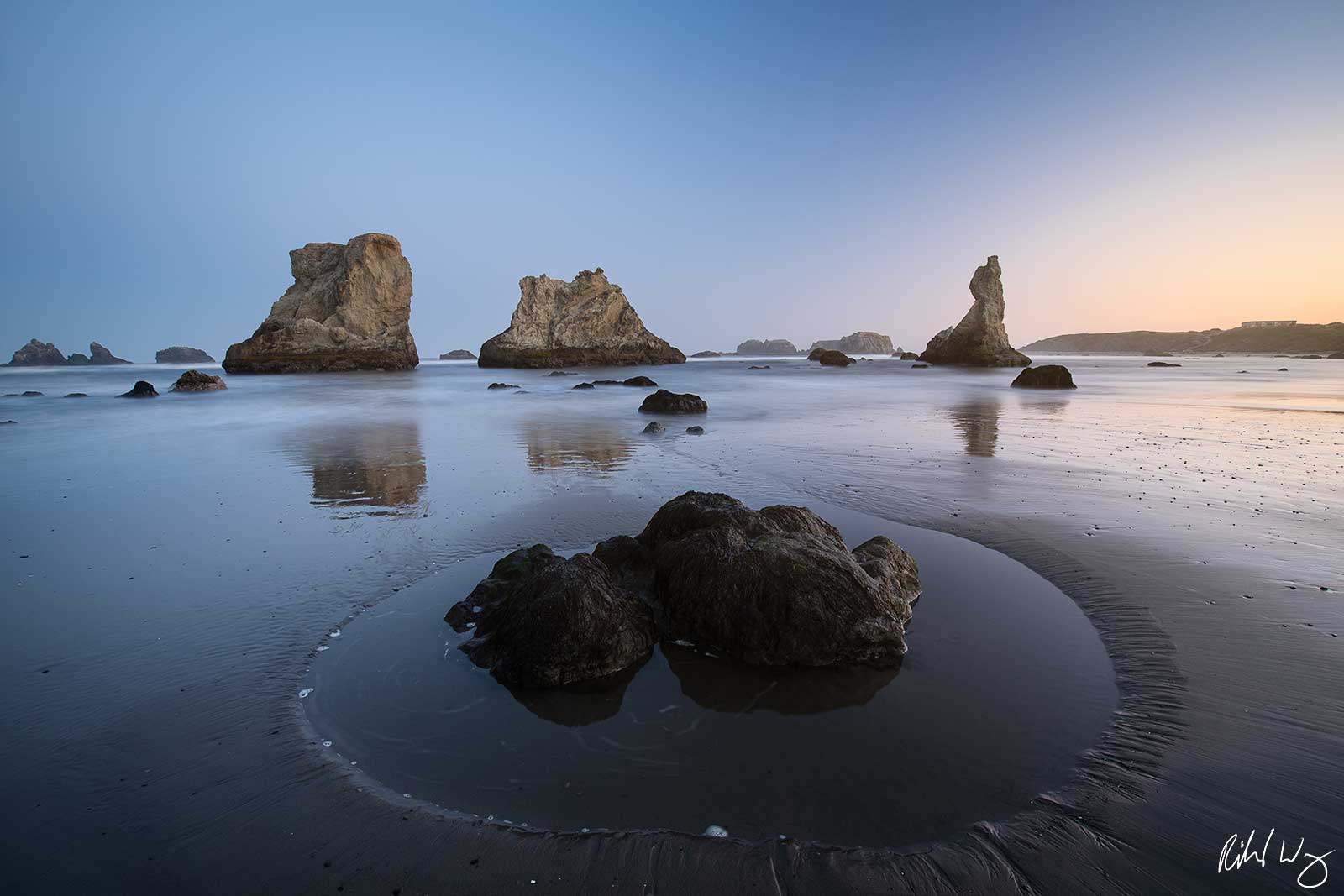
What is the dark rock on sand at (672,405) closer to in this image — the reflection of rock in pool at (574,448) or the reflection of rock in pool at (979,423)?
the reflection of rock in pool at (574,448)

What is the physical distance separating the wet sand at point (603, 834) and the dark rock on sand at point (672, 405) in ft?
34.7

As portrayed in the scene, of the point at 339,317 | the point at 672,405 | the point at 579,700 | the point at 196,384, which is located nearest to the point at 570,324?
the point at 339,317

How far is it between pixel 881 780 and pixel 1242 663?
2.94m

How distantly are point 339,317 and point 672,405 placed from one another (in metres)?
61.2

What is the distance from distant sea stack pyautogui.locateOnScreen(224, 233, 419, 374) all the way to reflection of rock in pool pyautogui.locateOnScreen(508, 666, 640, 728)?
71761 mm

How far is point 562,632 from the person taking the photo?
13.2 ft

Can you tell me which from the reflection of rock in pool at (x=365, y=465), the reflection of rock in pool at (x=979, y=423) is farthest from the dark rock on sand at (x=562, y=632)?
the reflection of rock in pool at (x=979, y=423)

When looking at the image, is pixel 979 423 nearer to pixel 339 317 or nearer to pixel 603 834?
pixel 603 834

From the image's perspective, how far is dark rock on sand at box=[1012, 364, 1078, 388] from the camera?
1293 inches

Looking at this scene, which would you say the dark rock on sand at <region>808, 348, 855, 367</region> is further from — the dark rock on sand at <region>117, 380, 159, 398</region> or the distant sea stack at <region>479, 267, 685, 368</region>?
the dark rock on sand at <region>117, 380, 159, 398</region>

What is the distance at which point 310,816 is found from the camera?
2.78 metres
